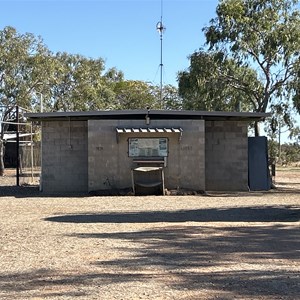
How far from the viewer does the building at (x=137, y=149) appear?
20359 mm

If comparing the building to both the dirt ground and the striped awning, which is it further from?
the dirt ground

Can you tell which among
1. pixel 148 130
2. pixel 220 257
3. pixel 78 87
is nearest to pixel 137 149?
pixel 148 130

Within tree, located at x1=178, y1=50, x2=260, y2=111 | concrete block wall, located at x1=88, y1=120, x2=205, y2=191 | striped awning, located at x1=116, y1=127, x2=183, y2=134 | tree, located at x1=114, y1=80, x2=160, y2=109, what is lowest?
concrete block wall, located at x1=88, y1=120, x2=205, y2=191

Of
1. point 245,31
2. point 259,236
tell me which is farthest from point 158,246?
point 245,31

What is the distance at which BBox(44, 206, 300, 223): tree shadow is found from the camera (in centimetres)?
1270

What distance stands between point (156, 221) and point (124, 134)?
8.25 m

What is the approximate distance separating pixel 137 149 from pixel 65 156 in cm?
296

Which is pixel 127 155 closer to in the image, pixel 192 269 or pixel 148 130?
pixel 148 130

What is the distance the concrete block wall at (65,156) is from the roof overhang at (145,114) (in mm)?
400

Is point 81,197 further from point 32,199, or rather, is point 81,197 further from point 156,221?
point 156,221

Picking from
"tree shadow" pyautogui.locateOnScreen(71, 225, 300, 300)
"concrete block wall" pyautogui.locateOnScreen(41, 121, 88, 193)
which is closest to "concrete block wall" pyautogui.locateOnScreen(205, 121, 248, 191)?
"concrete block wall" pyautogui.locateOnScreen(41, 121, 88, 193)

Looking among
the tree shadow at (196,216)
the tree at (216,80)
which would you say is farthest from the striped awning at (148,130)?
the tree at (216,80)

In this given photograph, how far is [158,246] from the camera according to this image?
9.05 metres

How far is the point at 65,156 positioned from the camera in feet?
70.2
